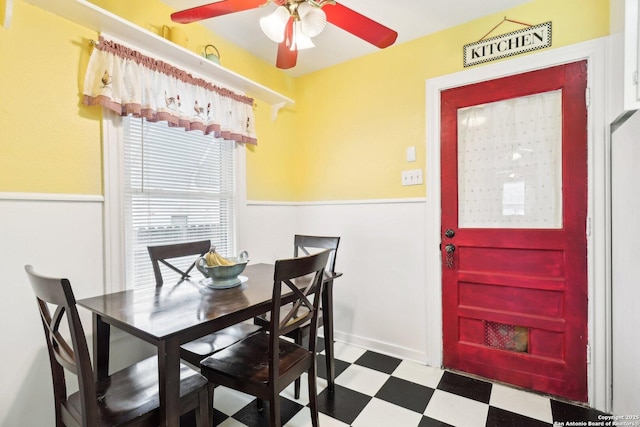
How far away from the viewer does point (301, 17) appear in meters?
1.39

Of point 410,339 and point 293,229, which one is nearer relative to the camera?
point 410,339

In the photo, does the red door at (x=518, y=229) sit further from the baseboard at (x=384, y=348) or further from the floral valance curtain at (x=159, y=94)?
the floral valance curtain at (x=159, y=94)

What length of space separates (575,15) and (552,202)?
1119mm

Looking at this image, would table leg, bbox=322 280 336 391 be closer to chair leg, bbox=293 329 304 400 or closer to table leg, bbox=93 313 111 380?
chair leg, bbox=293 329 304 400

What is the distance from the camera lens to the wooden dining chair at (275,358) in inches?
48.9

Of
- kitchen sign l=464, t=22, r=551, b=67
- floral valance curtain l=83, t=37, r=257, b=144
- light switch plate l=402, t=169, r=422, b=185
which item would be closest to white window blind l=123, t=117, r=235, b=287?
floral valance curtain l=83, t=37, r=257, b=144

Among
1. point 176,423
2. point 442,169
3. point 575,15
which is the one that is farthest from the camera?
point 442,169

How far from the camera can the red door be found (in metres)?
1.78

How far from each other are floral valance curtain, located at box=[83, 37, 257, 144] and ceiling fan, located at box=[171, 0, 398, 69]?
457mm

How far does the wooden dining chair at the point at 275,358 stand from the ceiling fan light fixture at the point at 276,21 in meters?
1.09

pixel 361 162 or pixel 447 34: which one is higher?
pixel 447 34

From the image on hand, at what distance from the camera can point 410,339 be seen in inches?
91.3

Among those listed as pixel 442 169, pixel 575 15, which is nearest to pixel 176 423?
pixel 442 169

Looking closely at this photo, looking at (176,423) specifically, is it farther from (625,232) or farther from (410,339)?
(625,232)
